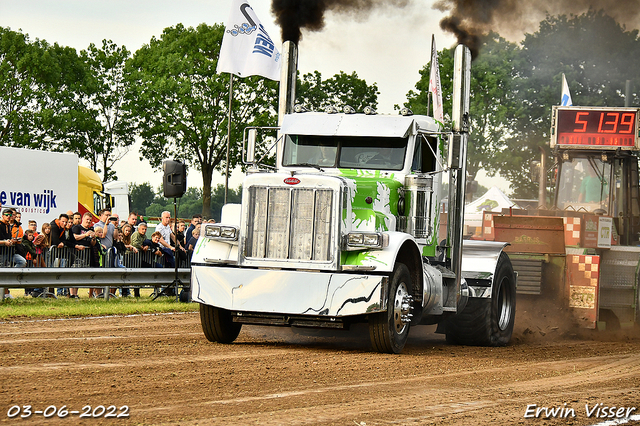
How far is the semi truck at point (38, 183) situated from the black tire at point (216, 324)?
13.1 meters

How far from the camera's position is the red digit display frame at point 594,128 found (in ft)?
55.4

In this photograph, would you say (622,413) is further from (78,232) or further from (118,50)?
(118,50)

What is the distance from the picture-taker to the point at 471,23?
13.0m

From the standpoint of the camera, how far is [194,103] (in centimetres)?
4903

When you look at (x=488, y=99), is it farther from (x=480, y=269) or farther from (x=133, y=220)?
(x=480, y=269)

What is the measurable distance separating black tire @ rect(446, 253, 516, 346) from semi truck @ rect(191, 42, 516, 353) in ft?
0.06

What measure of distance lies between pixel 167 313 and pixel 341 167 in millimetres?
5751

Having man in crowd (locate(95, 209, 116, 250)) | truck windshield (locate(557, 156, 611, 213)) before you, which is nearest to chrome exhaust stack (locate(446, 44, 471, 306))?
truck windshield (locate(557, 156, 611, 213))

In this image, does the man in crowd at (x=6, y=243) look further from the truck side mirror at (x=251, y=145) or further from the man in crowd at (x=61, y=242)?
the truck side mirror at (x=251, y=145)

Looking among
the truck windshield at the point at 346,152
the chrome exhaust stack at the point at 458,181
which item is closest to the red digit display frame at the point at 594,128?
the chrome exhaust stack at the point at 458,181

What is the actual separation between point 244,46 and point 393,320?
49.0 feet

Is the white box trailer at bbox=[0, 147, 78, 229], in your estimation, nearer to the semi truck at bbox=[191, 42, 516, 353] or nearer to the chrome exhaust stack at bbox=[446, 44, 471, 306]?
the semi truck at bbox=[191, 42, 516, 353]

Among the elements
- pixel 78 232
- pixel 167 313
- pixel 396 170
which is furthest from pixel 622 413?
pixel 78 232

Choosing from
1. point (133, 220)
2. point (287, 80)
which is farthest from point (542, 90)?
point (287, 80)
